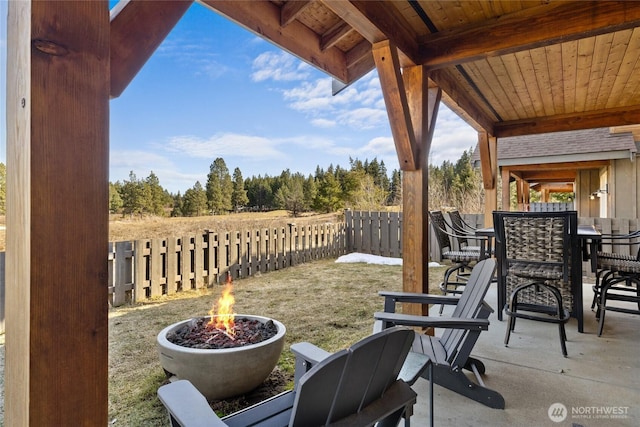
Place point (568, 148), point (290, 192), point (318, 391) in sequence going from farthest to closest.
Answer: point (290, 192)
point (568, 148)
point (318, 391)

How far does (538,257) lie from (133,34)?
314cm

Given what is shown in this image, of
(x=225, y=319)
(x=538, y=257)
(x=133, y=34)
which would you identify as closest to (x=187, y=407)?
(x=133, y=34)

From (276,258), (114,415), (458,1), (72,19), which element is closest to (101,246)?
(72,19)

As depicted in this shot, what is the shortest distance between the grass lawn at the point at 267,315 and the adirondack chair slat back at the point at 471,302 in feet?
3.10

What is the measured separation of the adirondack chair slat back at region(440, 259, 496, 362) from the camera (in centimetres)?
191

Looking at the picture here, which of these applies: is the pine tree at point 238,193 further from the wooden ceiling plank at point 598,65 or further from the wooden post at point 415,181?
the wooden ceiling plank at point 598,65

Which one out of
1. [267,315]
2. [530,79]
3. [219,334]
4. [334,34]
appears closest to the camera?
[219,334]

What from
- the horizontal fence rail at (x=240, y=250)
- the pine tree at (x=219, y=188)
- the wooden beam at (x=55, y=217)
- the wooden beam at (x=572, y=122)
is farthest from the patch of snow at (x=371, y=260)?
the wooden beam at (x=55, y=217)

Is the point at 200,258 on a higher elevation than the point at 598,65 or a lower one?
lower

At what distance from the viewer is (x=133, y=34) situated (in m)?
1.10

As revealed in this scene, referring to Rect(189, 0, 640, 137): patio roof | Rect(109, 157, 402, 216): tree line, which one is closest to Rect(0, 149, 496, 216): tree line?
Rect(109, 157, 402, 216): tree line

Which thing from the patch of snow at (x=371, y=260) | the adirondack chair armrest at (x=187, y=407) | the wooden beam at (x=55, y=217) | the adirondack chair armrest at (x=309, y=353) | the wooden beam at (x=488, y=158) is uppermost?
the wooden beam at (x=488, y=158)

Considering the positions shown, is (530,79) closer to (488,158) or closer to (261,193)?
(488,158)

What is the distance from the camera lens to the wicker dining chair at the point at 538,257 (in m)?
2.74
